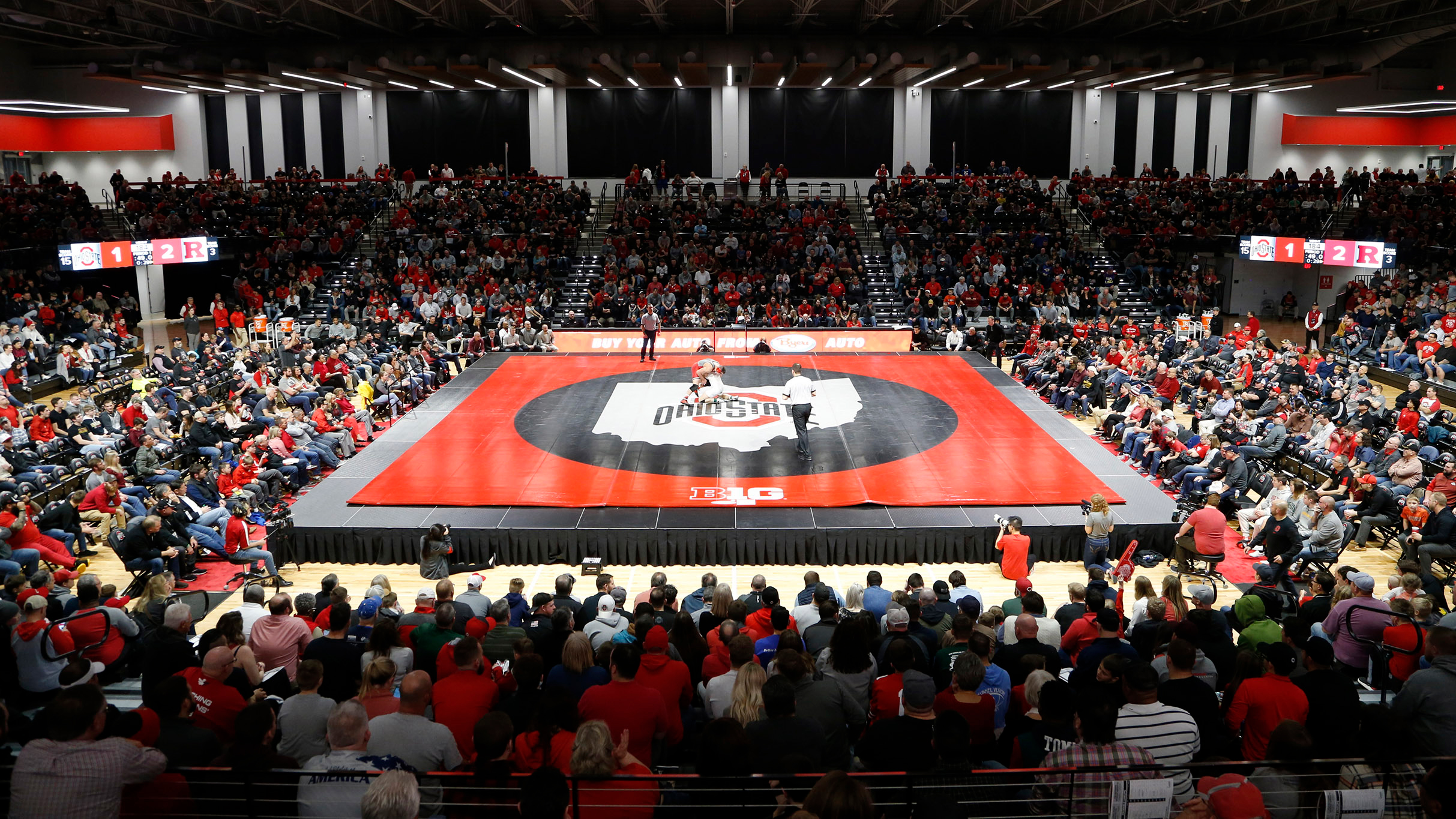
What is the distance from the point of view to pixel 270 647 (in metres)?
7.06

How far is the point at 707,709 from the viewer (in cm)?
610

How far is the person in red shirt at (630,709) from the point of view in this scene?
519 centimetres

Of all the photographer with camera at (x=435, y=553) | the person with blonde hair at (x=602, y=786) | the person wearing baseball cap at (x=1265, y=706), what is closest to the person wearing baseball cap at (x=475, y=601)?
the photographer with camera at (x=435, y=553)

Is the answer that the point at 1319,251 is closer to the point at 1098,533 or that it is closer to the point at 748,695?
the point at 1098,533

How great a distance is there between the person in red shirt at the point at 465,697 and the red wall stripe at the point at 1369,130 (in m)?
43.2

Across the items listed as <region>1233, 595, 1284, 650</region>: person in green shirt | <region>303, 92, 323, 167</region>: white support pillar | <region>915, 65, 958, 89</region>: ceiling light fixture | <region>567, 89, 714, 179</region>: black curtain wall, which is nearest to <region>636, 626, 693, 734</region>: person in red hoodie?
<region>1233, 595, 1284, 650</region>: person in green shirt

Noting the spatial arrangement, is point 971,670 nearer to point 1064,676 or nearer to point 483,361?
point 1064,676

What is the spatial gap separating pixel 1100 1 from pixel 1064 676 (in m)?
23.9

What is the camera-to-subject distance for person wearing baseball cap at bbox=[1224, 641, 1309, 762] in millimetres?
5480

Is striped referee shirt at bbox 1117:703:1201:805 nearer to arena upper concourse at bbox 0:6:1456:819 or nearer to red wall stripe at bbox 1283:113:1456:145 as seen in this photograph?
arena upper concourse at bbox 0:6:1456:819

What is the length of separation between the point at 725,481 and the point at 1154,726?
959 cm

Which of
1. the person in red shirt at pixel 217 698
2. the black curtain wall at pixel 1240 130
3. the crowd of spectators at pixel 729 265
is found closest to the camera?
the person in red shirt at pixel 217 698

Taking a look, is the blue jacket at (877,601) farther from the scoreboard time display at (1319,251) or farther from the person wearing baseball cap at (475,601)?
the scoreboard time display at (1319,251)

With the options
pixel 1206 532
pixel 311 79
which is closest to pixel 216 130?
pixel 311 79
